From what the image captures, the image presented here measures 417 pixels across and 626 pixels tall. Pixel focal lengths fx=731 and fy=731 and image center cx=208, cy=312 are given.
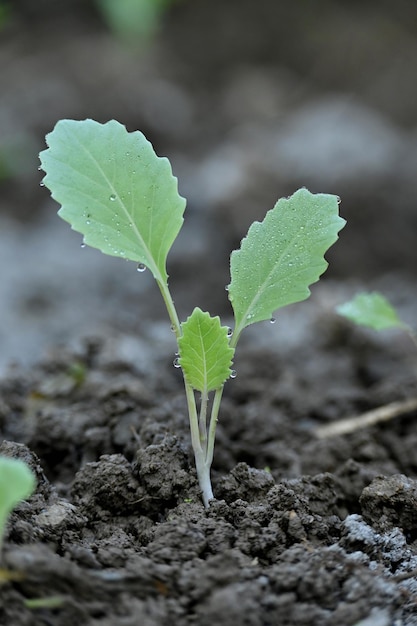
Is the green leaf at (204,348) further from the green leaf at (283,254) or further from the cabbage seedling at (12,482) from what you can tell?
the cabbage seedling at (12,482)

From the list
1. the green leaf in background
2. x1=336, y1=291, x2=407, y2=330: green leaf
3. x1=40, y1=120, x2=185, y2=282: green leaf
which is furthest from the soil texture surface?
the green leaf in background

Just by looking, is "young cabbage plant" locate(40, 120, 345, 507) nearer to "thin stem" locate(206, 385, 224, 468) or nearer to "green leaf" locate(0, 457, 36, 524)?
"thin stem" locate(206, 385, 224, 468)

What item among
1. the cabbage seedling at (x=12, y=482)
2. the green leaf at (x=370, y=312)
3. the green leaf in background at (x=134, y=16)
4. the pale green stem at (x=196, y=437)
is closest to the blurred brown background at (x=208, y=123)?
the green leaf in background at (x=134, y=16)

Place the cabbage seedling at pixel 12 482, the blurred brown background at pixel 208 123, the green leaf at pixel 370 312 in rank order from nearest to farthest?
the cabbage seedling at pixel 12 482, the green leaf at pixel 370 312, the blurred brown background at pixel 208 123

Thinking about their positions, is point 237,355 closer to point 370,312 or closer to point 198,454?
point 370,312

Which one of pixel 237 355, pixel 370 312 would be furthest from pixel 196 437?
pixel 237 355

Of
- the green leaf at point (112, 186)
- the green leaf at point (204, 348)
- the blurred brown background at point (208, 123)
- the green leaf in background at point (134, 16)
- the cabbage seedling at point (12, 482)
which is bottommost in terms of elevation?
the cabbage seedling at point (12, 482)

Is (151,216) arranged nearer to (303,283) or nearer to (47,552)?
(303,283)
